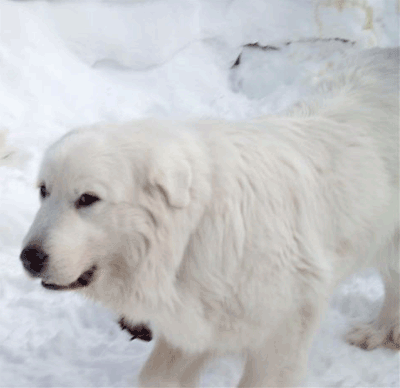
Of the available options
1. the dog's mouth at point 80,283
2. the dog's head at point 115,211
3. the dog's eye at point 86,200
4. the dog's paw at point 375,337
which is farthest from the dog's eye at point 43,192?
the dog's paw at point 375,337

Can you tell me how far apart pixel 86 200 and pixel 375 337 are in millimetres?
2311

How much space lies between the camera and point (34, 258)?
248cm

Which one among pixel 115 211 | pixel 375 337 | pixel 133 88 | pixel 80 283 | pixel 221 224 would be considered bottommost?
pixel 375 337

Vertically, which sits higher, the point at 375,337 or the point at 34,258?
the point at 34,258

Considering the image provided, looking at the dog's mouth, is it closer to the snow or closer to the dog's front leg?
the dog's front leg

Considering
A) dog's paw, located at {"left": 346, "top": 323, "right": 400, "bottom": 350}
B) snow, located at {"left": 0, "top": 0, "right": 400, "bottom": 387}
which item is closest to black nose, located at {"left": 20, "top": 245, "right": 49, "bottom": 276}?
snow, located at {"left": 0, "top": 0, "right": 400, "bottom": 387}

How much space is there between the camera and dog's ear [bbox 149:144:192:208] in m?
2.57

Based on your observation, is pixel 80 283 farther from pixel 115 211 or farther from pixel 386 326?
pixel 386 326

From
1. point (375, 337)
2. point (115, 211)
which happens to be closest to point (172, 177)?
point (115, 211)

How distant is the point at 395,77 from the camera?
140 inches

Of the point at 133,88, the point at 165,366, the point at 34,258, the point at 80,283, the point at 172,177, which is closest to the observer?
the point at 34,258

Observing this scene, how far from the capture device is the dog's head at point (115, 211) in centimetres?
250

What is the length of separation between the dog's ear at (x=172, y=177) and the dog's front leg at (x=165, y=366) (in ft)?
2.99

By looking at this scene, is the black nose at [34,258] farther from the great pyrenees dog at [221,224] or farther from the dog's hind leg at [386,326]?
the dog's hind leg at [386,326]
